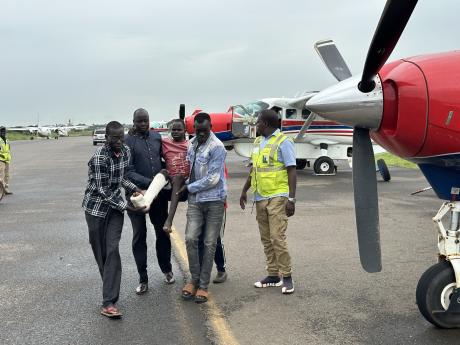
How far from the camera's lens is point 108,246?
439 centimetres

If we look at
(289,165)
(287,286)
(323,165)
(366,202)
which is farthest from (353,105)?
(323,165)

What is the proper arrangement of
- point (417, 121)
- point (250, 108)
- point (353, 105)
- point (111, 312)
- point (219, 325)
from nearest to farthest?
point (417, 121) < point (353, 105) < point (219, 325) < point (111, 312) < point (250, 108)

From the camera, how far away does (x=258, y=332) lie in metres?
3.96

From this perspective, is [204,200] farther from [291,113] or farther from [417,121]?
[291,113]

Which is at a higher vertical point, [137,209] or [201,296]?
[137,209]

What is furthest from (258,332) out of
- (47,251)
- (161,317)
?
(47,251)

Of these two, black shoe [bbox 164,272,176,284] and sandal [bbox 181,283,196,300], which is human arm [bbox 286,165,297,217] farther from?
black shoe [bbox 164,272,176,284]

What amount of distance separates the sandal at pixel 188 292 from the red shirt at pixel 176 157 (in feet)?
3.57

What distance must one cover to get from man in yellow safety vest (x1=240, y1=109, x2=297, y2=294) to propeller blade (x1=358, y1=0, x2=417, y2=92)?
127cm

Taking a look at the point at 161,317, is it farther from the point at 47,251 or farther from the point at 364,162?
the point at 47,251

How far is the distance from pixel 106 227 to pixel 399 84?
9.02 ft

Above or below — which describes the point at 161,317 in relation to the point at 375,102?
below

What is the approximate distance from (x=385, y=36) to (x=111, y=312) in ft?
10.3

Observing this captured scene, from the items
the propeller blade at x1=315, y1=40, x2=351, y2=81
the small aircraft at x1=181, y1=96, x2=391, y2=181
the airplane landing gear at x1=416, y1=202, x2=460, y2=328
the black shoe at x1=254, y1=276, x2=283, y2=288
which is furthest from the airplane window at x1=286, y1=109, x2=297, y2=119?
the airplane landing gear at x1=416, y1=202, x2=460, y2=328
